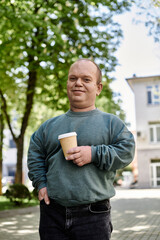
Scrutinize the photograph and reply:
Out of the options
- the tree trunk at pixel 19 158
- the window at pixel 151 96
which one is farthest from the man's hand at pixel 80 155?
the window at pixel 151 96

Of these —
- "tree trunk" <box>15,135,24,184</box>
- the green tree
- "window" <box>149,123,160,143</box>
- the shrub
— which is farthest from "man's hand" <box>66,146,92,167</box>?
"window" <box>149,123,160,143</box>

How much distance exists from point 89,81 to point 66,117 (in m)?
0.31

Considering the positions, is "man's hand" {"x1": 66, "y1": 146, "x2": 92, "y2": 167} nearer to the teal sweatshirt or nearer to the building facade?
the teal sweatshirt

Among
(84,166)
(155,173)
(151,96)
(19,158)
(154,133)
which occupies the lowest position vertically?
(84,166)

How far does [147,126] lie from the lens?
37.8 m

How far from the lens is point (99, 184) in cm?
251

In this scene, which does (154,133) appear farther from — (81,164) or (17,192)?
(81,164)

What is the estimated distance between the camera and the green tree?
39.9 ft

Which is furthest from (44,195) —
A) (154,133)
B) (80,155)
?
(154,133)

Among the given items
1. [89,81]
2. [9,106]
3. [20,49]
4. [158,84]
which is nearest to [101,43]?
[20,49]

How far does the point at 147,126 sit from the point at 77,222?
35.9 meters

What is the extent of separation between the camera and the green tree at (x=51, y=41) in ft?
39.9

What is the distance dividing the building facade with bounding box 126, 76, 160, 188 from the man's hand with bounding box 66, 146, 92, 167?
35.3 metres

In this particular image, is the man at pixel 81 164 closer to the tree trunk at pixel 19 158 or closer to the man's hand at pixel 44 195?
the man's hand at pixel 44 195
